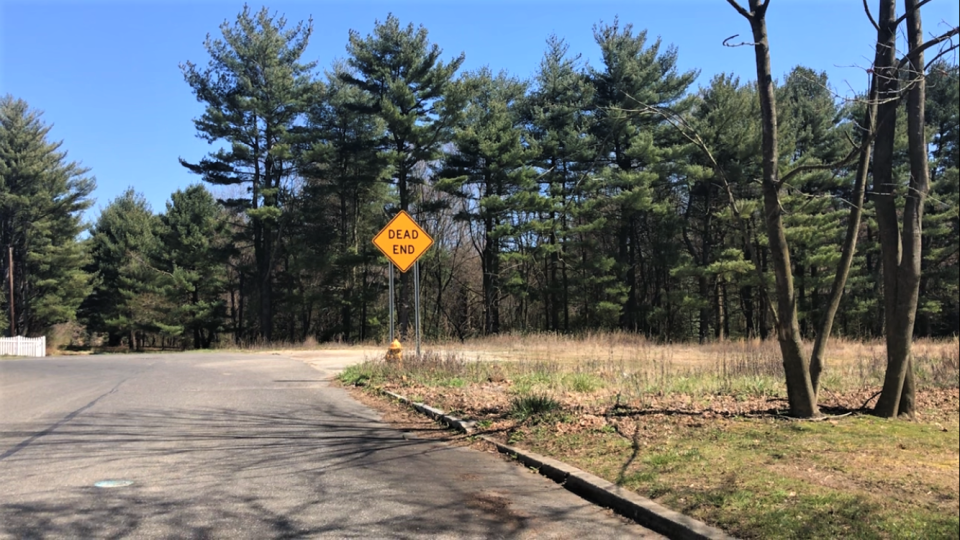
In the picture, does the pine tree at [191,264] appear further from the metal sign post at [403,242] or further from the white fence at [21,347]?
the metal sign post at [403,242]

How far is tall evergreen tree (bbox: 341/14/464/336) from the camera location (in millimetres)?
33562

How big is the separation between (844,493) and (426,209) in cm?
3204

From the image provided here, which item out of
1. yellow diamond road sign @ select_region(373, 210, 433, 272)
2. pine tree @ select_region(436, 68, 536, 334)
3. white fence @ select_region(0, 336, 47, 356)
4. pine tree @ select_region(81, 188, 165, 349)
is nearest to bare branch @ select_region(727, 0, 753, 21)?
yellow diamond road sign @ select_region(373, 210, 433, 272)

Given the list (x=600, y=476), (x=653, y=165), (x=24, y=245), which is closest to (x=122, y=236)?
(x=24, y=245)

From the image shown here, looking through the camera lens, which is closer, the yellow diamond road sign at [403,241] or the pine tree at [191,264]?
the yellow diamond road sign at [403,241]

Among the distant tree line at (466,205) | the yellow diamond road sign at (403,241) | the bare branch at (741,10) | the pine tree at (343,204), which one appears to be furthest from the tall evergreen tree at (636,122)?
the bare branch at (741,10)

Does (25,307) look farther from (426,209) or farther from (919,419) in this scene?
(919,419)

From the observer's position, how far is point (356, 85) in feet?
113

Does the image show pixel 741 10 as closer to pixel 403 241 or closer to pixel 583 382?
pixel 583 382

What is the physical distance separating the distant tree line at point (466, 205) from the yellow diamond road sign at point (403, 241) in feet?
48.2

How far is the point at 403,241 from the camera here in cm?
1474

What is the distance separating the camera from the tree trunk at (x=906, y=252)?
6.91 meters

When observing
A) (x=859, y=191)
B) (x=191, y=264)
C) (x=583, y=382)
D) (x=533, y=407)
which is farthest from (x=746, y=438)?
(x=191, y=264)

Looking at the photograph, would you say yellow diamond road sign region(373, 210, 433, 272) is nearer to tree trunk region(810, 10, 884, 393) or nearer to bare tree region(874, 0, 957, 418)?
tree trunk region(810, 10, 884, 393)
